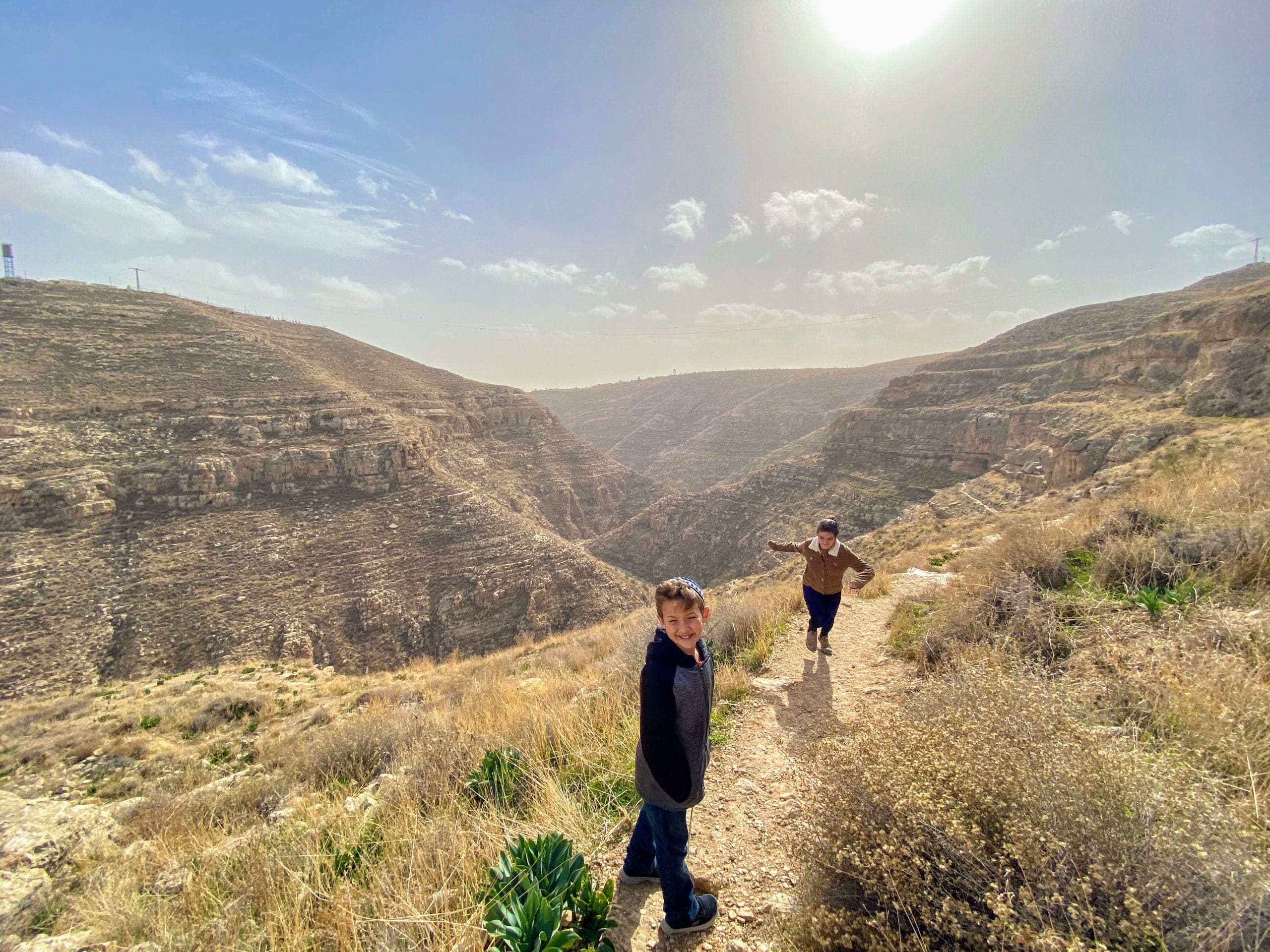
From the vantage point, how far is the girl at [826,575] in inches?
201

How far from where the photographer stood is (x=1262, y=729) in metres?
2.02

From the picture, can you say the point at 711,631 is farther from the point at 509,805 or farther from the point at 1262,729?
the point at 1262,729

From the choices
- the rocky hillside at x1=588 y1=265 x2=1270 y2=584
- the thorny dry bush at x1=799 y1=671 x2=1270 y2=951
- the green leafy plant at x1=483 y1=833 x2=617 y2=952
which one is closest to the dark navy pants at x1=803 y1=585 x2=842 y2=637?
the thorny dry bush at x1=799 y1=671 x2=1270 y2=951

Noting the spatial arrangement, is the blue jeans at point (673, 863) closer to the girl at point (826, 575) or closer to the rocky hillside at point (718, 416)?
the girl at point (826, 575)

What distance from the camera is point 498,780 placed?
3443 mm

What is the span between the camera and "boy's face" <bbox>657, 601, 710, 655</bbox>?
2.12 metres

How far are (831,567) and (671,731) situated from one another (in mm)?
3622

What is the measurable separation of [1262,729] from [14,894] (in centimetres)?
706

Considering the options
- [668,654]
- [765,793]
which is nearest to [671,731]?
[668,654]

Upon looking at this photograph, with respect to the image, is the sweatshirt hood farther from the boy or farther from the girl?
the girl

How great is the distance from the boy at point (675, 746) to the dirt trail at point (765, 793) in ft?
0.65

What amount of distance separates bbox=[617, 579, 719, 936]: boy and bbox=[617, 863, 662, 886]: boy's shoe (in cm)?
33

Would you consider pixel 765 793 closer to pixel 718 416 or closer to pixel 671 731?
pixel 671 731

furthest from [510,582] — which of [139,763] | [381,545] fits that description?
[139,763]
